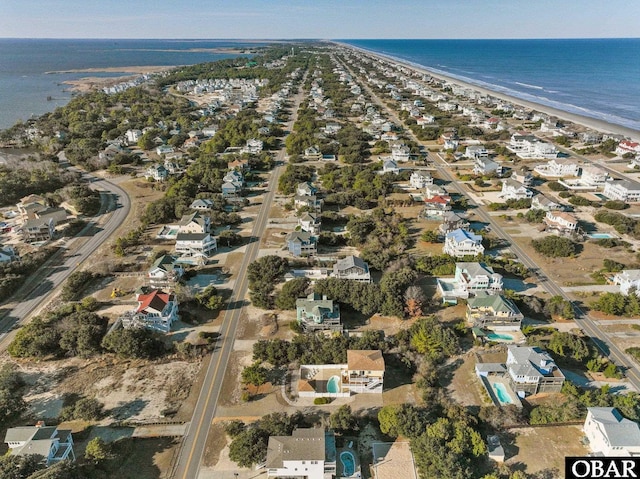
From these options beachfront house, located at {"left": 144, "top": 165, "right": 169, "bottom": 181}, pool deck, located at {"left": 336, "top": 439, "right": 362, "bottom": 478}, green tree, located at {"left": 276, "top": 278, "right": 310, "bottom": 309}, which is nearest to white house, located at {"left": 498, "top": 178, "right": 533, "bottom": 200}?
green tree, located at {"left": 276, "top": 278, "right": 310, "bottom": 309}

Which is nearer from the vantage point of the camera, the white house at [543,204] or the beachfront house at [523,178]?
the white house at [543,204]

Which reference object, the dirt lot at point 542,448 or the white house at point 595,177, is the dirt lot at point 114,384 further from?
the white house at point 595,177

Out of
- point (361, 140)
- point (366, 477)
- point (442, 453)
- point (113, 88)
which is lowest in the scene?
point (366, 477)

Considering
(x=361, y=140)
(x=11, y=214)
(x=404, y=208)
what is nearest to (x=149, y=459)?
(x=404, y=208)

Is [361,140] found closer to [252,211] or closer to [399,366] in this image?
[252,211]

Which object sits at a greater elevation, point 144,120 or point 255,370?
point 144,120

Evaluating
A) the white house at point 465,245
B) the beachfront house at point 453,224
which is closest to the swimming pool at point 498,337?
the white house at point 465,245
